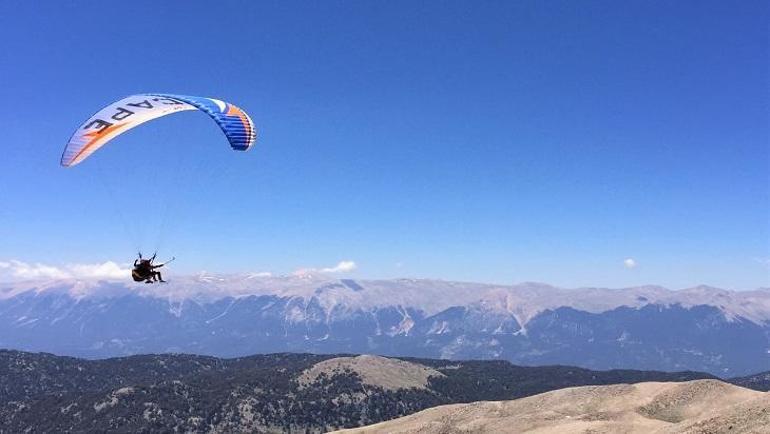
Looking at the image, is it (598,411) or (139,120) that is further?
(598,411)

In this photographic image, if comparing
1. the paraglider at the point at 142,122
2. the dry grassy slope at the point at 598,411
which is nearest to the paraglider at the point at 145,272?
the paraglider at the point at 142,122

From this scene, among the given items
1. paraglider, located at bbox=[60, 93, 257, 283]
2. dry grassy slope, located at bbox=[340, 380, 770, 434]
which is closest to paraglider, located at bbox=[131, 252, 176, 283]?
paraglider, located at bbox=[60, 93, 257, 283]

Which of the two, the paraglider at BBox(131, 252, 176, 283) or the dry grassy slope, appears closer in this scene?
the paraglider at BBox(131, 252, 176, 283)

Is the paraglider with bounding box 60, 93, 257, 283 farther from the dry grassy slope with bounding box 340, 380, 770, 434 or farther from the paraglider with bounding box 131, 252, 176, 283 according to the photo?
the dry grassy slope with bounding box 340, 380, 770, 434

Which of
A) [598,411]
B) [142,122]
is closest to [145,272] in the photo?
[142,122]

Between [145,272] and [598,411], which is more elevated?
[145,272]

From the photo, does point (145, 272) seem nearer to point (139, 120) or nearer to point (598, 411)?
point (139, 120)

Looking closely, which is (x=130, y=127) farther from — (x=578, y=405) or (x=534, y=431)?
(x=578, y=405)
